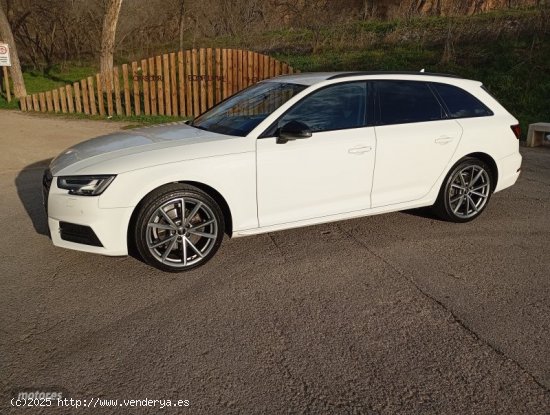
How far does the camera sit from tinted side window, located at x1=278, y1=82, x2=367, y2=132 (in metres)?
3.99

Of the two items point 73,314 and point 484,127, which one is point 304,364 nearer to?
point 73,314

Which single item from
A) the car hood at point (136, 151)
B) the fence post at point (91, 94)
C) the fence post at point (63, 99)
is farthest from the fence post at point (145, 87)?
the car hood at point (136, 151)

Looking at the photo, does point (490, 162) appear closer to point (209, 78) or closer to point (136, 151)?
point (136, 151)

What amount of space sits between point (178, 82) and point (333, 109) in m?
8.70

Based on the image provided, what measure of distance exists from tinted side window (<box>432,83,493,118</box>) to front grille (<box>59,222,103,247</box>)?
12.0ft

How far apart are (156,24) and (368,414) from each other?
27.1 m

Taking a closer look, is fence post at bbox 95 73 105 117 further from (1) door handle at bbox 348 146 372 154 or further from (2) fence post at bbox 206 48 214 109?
(1) door handle at bbox 348 146 372 154

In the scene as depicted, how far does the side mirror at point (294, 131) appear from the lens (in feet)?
12.0

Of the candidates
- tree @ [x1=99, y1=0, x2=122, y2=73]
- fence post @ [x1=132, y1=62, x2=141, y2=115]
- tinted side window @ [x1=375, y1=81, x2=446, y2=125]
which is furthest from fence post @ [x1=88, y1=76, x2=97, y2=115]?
tinted side window @ [x1=375, y1=81, x2=446, y2=125]

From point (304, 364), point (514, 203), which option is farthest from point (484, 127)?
point (304, 364)

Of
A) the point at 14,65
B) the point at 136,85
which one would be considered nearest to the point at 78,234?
the point at 136,85

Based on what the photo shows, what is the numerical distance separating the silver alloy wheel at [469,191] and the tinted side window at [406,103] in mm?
691

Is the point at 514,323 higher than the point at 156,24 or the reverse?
the reverse

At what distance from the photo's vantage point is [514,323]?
9.68 feet
